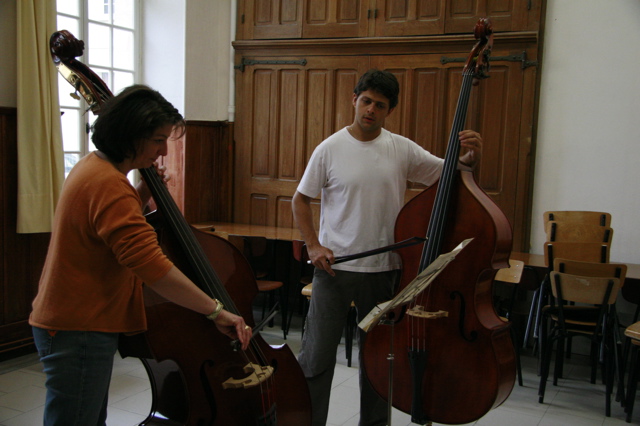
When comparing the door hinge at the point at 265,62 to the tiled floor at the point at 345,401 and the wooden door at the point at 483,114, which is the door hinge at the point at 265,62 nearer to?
the wooden door at the point at 483,114

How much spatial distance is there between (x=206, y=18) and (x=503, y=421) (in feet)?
13.6

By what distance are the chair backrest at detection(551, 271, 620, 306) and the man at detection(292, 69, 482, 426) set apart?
1302 millimetres

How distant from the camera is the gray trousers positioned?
8.07 feet

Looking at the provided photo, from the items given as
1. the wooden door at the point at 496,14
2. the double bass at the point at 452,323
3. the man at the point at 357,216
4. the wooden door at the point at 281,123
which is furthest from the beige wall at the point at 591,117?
the double bass at the point at 452,323

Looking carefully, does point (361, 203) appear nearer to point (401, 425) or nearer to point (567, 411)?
point (401, 425)

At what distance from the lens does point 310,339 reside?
2.52 metres

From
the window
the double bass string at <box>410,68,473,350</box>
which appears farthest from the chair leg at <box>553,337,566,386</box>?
the window

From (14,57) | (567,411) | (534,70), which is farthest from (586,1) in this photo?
(14,57)

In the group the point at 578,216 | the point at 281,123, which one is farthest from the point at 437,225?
the point at 281,123

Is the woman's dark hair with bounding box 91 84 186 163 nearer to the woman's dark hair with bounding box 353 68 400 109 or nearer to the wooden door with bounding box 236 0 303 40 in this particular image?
the woman's dark hair with bounding box 353 68 400 109

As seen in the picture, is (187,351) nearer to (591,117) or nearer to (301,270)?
(301,270)

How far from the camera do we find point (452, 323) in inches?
88.4

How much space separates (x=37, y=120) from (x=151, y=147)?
9.04ft

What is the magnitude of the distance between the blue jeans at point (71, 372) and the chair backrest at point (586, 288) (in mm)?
2581
